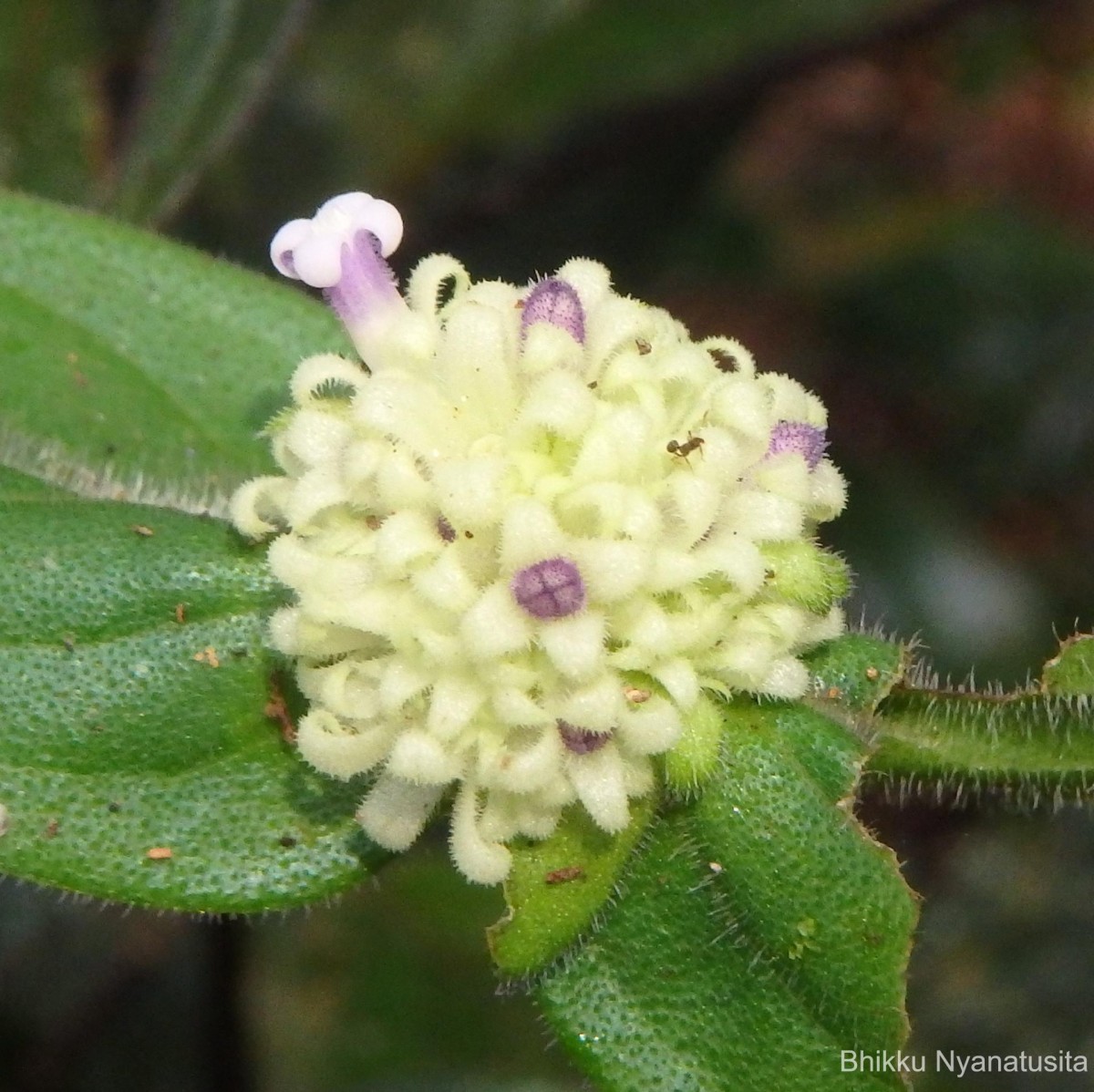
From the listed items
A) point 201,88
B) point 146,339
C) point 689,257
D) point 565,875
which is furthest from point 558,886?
point 689,257

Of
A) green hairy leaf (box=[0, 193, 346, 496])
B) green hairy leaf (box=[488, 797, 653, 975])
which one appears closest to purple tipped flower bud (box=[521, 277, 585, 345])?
green hairy leaf (box=[488, 797, 653, 975])

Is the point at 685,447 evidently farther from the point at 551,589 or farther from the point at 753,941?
the point at 753,941

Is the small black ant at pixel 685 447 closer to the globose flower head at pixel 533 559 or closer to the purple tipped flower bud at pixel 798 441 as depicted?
the globose flower head at pixel 533 559

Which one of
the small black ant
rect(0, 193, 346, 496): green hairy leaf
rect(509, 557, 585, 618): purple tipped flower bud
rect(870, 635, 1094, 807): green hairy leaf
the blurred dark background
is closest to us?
rect(509, 557, 585, 618): purple tipped flower bud

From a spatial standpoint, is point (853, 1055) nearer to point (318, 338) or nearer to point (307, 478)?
point (307, 478)

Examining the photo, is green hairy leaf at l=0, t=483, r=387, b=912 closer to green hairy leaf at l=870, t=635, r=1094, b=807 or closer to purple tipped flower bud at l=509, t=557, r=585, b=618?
purple tipped flower bud at l=509, t=557, r=585, b=618

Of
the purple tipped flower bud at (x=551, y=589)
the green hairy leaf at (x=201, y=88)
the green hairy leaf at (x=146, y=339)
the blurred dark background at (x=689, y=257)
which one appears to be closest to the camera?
the purple tipped flower bud at (x=551, y=589)

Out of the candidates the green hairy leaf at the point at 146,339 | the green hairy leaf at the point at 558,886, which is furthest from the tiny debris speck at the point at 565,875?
the green hairy leaf at the point at 146,339

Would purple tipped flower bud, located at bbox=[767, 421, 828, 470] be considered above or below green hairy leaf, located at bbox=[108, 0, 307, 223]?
below
